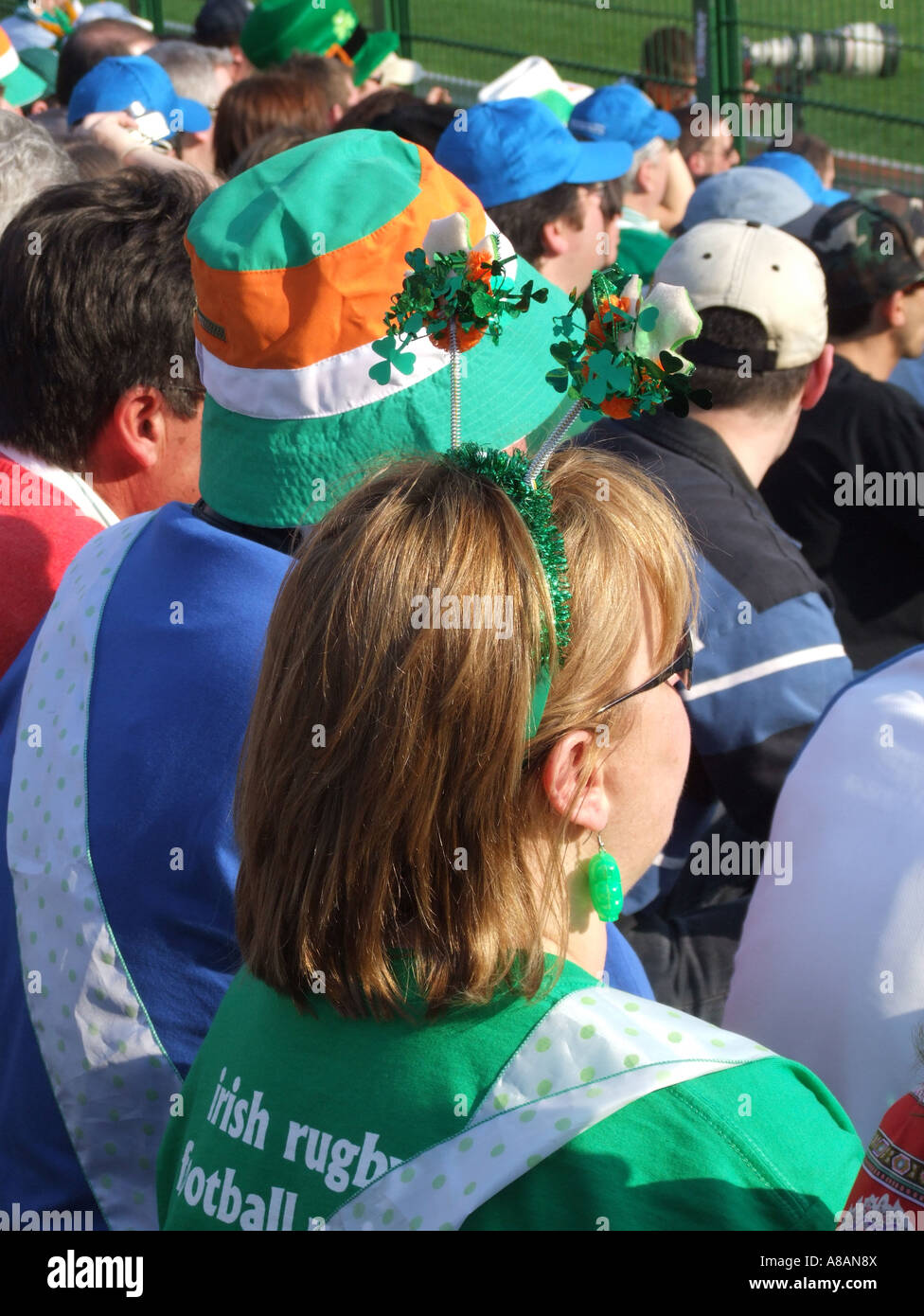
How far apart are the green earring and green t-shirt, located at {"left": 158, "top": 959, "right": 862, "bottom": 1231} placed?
11 centimetres

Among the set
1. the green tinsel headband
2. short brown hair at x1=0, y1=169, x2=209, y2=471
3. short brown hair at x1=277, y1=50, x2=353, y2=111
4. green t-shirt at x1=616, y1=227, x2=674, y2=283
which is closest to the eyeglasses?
the green tinsel headband

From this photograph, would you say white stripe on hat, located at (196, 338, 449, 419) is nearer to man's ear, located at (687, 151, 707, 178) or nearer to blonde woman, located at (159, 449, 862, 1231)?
blonde woman, located at (159, 449, 862, 1231)

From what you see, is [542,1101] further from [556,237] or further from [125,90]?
[125,90]

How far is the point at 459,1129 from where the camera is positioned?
45.8 inches

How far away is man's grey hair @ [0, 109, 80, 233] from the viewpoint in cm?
351

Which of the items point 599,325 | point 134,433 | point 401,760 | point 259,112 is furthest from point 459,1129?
point 259,112

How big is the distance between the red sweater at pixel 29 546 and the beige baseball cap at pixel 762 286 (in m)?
1.43

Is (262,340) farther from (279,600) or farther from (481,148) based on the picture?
(481,148)

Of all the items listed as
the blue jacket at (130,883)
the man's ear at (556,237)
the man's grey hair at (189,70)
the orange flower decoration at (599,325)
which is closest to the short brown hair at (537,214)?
the man's ear at (556,237)

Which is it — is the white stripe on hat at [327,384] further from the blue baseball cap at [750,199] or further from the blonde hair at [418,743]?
the blue baseball cap at [750,199]

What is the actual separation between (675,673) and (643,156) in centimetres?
562

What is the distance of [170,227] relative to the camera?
2418mm

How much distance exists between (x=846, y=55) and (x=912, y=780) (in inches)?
270
